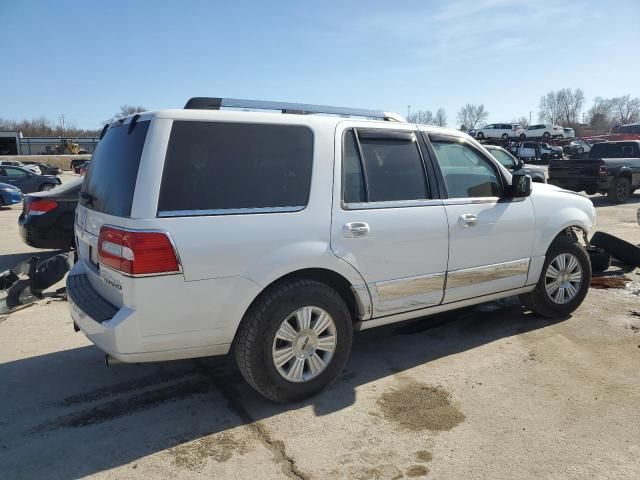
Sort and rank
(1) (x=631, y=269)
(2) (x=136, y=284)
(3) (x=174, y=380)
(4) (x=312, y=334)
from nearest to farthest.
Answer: (2) (x=136, y=284) → (4) (x=312, y=334) → (3) (x=174, y=380) → (1) (x=631, y=269)

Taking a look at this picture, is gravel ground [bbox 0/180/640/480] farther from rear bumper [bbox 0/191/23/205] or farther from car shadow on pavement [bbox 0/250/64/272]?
rear bumper [bbox 0/191/23/205]

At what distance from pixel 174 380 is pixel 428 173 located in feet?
8.46

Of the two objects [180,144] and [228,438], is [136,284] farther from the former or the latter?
[228,438]

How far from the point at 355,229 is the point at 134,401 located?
77.3 inches

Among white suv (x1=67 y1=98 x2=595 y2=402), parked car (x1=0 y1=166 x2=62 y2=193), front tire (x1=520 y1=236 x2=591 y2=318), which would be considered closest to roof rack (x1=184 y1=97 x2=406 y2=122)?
white suv (x1=67 y1=98 x2=595 y2=402)

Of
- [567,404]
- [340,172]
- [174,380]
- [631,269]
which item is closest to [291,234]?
[340,172]

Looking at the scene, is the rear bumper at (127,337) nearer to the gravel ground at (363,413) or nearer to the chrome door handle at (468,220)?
the gravel ground at (363,413)

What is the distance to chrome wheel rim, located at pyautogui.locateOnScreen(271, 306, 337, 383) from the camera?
131 inches

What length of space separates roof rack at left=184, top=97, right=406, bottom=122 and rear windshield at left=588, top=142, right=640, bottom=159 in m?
16.6

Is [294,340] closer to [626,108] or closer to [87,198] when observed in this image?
[87,198]

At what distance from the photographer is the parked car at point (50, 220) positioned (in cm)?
761

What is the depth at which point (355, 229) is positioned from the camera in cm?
353

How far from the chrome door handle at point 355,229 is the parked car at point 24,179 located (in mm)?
21076

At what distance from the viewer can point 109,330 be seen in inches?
116
